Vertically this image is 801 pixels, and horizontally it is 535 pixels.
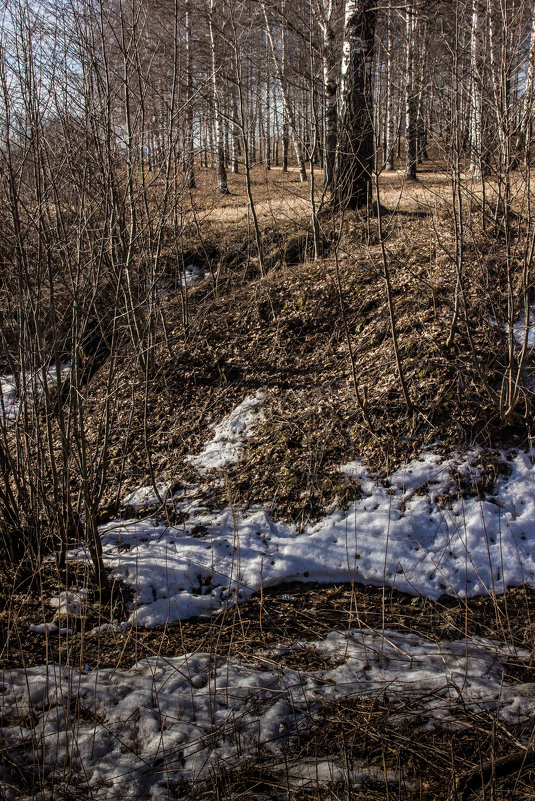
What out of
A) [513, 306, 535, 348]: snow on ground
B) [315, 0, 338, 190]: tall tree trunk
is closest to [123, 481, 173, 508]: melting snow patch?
[513, 306, 535, 348]: snow on ground

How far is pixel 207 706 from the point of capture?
10.5ft

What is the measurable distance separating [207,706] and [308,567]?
67.5 inches

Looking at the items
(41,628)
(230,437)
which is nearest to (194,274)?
(230,437)

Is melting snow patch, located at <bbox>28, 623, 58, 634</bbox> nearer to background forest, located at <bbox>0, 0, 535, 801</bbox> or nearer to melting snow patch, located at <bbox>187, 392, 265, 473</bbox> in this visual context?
background forest, located at <bbox>0, 0, 535, 801</bbox>

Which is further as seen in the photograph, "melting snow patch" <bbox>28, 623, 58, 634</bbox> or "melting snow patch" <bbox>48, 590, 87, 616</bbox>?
"melting snow patch" <bbox>48, 590, 87, 616</bbox>

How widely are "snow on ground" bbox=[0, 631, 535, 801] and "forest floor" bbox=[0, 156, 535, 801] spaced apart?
0.01 metres

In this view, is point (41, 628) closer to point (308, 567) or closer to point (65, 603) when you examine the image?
point (65, 603)

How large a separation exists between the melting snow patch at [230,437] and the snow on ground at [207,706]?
259 centimetres

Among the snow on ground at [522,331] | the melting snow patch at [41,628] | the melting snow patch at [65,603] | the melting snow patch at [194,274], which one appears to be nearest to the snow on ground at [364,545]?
the melting snow patch at [65,603]

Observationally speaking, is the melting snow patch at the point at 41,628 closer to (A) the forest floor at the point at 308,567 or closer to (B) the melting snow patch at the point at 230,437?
(A) the forest floor at the point at 308,567

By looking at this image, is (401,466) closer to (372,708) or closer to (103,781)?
(372,708)

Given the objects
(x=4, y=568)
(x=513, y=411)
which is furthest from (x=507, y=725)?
(x=4, y=568)

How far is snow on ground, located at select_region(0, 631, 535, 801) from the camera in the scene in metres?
2.81

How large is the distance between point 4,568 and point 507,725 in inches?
146
